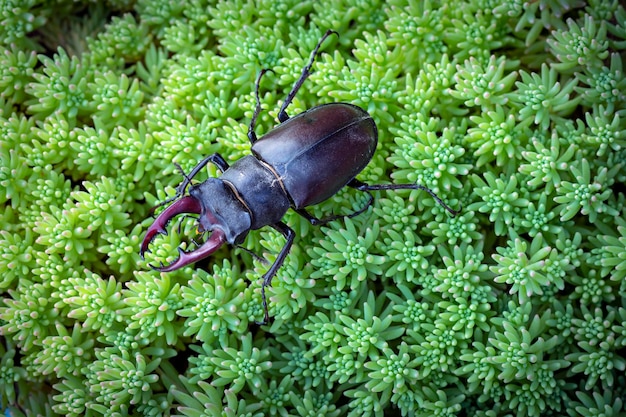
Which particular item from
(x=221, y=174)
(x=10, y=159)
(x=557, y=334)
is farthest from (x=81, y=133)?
(x=557, y=334)

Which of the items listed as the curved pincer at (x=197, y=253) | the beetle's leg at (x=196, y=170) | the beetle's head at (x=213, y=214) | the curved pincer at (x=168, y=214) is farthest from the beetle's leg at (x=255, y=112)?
the curved pincer at (x=197, y=253)

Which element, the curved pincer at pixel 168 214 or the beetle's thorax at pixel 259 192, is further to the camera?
the beetle's thorax at pixel 259 192

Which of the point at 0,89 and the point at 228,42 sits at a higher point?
the point at 0,89

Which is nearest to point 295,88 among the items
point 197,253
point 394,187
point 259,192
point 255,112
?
point 255,112

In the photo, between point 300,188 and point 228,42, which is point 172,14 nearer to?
point 228,42

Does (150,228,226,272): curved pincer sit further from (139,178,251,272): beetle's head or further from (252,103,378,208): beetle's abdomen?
(252,103,378,208): beetle's abdomen

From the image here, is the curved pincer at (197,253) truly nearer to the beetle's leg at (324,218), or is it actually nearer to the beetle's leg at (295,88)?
the beetle's leg at (324,218)
